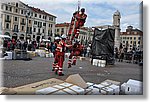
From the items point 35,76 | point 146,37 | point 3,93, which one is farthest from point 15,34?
point 146,37

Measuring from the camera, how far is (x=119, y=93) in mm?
2000

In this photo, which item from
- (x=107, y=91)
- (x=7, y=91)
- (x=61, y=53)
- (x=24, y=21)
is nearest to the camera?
(x=7, y=91)

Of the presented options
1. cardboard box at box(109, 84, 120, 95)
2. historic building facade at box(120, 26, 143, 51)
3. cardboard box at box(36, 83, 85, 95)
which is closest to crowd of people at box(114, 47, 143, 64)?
historic building facade at box(120, 26, 143, 51)

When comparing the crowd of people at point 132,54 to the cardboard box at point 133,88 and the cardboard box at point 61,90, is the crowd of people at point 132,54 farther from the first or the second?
the cardboard box at point 61,90

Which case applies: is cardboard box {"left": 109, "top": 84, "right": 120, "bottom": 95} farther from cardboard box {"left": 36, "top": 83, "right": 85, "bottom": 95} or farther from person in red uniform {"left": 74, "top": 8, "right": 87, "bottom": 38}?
person in red uniform {"left": 74, "top": 8, "right": 87, "bottom": 38}

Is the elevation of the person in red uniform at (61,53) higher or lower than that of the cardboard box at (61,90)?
higher

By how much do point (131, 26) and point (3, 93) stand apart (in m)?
1.39

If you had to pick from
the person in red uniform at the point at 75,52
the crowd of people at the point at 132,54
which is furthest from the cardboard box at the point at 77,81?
the crowd of people at the point at 132,54

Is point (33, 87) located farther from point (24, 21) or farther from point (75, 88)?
point (24, 21)

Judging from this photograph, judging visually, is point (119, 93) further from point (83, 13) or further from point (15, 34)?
point (15, 34)

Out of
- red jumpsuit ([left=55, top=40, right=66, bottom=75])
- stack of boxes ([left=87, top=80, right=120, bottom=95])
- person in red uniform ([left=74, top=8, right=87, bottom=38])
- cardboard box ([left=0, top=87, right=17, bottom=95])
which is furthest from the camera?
red jumpsuit ([left=55, top=40, right=66, bottom=75])

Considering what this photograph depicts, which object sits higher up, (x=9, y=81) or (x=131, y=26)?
(x=131, y=26)

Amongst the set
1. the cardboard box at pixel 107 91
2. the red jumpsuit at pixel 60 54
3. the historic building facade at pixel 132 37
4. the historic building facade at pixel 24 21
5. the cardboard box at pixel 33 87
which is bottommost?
the cardboard box at pixel 107 91

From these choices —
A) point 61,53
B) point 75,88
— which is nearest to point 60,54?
point 61,53
